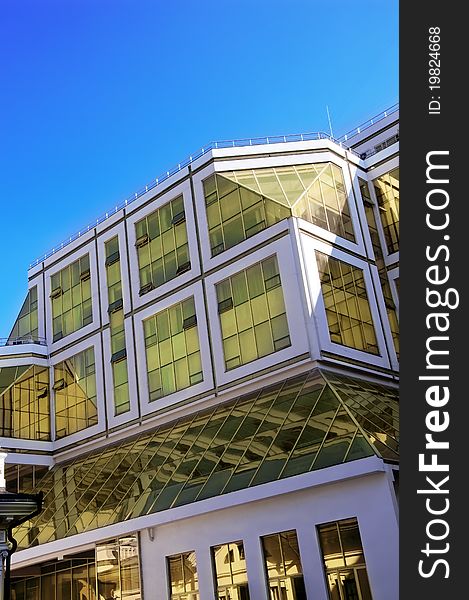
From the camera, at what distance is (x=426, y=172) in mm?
10547

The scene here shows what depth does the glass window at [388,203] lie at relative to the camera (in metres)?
37.7

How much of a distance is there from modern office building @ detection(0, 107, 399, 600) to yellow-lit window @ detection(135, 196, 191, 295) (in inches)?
4.1

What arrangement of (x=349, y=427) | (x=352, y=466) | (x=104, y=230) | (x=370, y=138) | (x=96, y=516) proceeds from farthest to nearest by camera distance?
1. (x=370, y=138)
2. (x=104, y=230)
3. (x=96, y=516)
4. (x=349, y=427)
5. (x=352, y=466)

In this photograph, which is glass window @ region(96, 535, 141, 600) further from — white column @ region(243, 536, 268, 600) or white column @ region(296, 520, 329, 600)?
white column @ region(296, 520, 329, 600)

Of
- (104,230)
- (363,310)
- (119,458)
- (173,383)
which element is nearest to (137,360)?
A: (173,383)

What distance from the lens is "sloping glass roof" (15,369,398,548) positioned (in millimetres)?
24094

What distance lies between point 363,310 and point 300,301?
16.1ft

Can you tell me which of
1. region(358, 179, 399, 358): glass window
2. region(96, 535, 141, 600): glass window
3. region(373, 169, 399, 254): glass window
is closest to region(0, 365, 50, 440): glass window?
region(96, 535, 141, 600): glass window

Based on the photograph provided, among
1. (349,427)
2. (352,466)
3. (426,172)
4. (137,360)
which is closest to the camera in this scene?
(426,172)

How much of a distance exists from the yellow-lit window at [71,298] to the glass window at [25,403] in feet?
9.75

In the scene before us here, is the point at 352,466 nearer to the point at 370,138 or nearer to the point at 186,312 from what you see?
the point at 186,312

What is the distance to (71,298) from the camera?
142 ft

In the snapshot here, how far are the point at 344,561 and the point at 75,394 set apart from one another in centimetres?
2298

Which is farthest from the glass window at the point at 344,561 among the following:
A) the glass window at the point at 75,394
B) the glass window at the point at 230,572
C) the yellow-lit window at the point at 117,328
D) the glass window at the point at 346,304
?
the glass window at the point at 75,394
